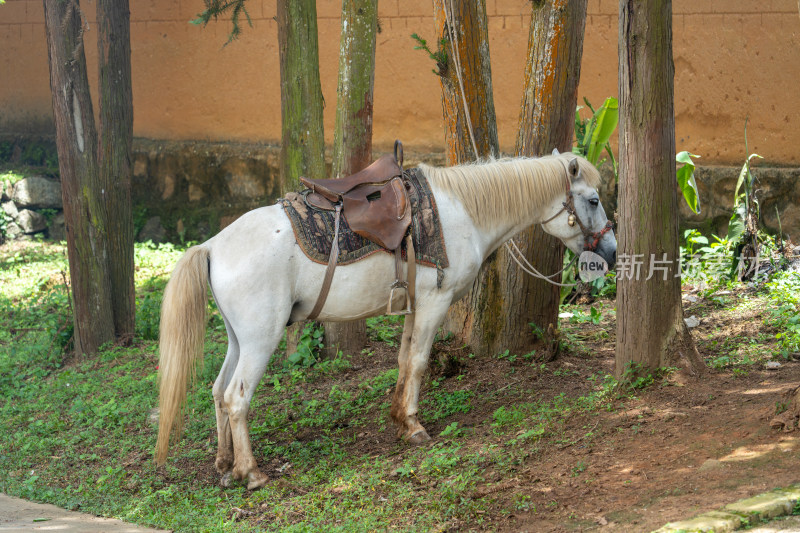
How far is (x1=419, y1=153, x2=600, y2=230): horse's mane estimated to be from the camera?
520cm

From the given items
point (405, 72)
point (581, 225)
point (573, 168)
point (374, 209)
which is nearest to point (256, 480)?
point (374, 209)

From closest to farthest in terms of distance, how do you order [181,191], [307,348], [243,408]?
[243,408]
[307,348]
[181,191]

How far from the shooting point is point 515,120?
9.67 m

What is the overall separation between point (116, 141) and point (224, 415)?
419 cm

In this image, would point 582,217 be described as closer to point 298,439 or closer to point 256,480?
point 298,439

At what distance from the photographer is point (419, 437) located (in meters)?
5.15

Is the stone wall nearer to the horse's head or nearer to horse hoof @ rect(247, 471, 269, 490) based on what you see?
the horse's head

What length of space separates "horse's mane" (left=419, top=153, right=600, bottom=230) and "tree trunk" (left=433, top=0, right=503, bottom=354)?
0.77 m

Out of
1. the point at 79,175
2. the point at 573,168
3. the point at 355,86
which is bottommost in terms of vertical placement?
the point at 573,168

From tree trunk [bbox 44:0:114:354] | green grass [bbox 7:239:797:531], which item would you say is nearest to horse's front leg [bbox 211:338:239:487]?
green grass [bbox 7:239:797:531]

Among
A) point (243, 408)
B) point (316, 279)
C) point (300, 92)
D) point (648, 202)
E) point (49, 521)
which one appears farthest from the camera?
point (300, 92)

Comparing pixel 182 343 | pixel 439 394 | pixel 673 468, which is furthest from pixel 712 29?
pixel 182 343

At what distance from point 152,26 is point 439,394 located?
8224 mm

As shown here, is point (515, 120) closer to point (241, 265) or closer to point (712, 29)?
point (712, 29)
